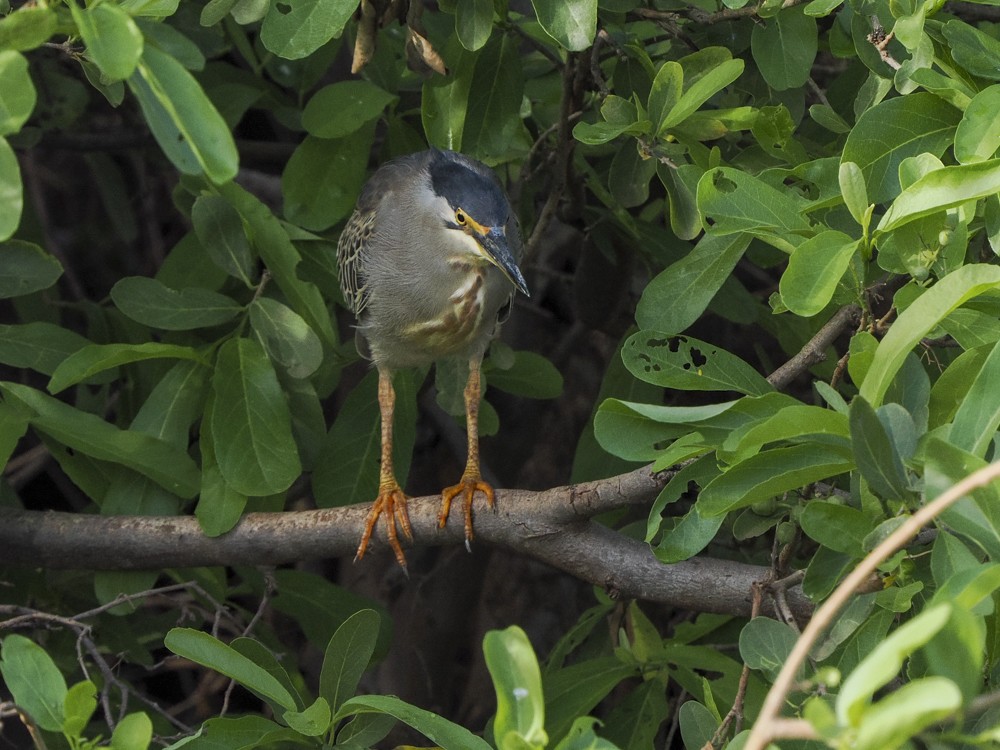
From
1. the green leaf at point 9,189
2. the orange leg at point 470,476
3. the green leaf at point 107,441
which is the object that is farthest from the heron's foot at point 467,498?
the green leaf at point 9,189

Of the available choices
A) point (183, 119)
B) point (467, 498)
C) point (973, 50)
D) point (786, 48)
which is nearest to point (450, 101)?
point (786, 48)

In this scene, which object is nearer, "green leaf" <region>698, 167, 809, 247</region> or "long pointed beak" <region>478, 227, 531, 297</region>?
"green leaf" <region>698, 167, 809, 247</region>

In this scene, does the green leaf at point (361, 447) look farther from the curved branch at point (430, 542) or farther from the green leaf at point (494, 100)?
the green leaf at point (494, 100)

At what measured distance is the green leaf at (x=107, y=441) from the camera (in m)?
2.56

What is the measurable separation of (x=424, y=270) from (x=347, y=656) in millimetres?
1320

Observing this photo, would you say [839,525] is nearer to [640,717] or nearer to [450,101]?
[640,717]

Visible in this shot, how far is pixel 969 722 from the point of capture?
1610mm

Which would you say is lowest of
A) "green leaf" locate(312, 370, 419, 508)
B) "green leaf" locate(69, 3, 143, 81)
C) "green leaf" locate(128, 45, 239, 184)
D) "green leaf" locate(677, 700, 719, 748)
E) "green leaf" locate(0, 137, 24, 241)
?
"green leaf" locate(312, 370, 419, 508)

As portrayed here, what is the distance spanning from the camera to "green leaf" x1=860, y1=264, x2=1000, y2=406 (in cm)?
156

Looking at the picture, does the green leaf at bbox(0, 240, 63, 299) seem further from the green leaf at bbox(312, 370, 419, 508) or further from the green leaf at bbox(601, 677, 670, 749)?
the green leaf at bbox(601, 677, 670, 749)

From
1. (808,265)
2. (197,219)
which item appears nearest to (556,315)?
(197,219)

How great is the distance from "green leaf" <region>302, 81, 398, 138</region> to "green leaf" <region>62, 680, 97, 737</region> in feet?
5.43

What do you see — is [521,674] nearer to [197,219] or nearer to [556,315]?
[197,219]

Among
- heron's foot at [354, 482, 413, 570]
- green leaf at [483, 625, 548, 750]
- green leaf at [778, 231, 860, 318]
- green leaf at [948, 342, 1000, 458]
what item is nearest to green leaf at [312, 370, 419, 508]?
heron's foot at [354, 482, 413, 570]
